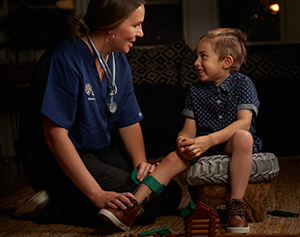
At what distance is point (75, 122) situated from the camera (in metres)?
1.30

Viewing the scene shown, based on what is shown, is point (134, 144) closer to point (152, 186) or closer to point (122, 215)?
point (152, 186)

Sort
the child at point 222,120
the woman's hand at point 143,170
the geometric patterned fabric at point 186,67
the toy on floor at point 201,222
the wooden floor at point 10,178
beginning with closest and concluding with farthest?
the toy on floor at point 201,222 < the child at point 222,120 < the woman's hand at point 143,170 < the wooden floor at point 10,178 < the geometric patterned fabric at point 186,67

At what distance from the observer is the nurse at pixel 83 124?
1.20 m

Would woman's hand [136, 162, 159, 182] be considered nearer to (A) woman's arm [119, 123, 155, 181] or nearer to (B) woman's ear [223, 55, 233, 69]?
(A) woman's arm [119, 123, 155, 181]

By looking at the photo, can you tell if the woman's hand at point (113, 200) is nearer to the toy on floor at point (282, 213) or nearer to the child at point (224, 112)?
the child at point (224, 112)

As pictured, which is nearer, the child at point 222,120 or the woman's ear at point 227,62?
the child at point 222,120

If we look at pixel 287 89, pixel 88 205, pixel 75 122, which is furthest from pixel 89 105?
pixel 287 89

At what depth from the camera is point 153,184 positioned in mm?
1271

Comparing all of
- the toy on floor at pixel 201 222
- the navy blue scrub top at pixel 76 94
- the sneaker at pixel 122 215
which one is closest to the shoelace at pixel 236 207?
the toy on floor at pixel 201 222

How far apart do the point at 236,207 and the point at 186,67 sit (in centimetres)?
174

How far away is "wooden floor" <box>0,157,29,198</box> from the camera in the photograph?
6.61 ft

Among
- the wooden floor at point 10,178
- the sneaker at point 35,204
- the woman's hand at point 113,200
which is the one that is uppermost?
the woman's hand at point 113,200

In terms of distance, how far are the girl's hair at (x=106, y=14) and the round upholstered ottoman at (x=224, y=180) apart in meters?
0.55

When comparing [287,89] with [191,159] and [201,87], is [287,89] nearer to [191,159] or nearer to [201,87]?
[201,87]
